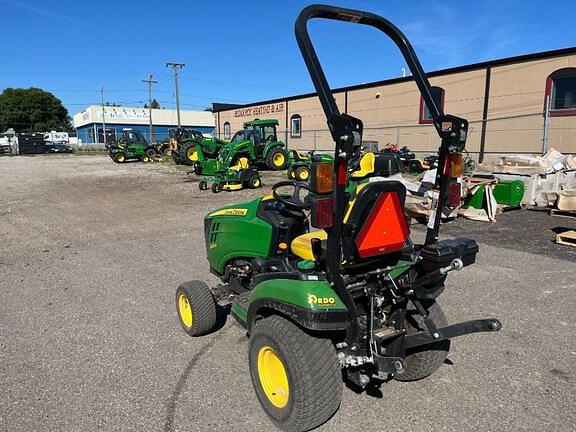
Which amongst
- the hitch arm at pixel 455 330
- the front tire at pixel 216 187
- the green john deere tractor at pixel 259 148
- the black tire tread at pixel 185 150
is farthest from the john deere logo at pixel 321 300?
the black tire tread at pixel 185 150

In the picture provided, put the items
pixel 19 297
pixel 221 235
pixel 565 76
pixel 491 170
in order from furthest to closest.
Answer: pixel 565 76
pixel 491 170
pixel 19 297
pixel 221 235

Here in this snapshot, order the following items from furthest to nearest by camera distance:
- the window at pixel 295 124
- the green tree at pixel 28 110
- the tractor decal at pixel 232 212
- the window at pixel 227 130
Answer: the green tree at pixel 28 110 < the window at pixel 227 130 < the window at pixel 295 124 < the tractor decal at pixel 232 212

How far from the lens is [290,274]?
2.60 meters

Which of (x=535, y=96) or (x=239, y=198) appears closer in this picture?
(x=239, y=198)

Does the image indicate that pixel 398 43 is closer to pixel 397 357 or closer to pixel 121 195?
pixel 397 357

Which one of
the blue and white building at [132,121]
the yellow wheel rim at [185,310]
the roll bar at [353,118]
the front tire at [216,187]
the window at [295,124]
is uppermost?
the blue and white building at [132,121]

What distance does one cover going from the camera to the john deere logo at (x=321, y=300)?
2.27m

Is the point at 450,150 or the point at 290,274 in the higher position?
the point at 450,150

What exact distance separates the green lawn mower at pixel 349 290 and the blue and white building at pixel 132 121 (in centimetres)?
6607

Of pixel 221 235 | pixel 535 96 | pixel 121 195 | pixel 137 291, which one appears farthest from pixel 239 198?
pixel 535 96

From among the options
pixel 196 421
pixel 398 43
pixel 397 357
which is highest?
pixel 398 43

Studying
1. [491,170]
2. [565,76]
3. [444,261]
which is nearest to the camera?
[444,261]

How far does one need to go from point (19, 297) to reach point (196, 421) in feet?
10.6

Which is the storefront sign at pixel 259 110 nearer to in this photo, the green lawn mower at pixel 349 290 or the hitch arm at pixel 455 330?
the green lawn mower at pixel 349 290
